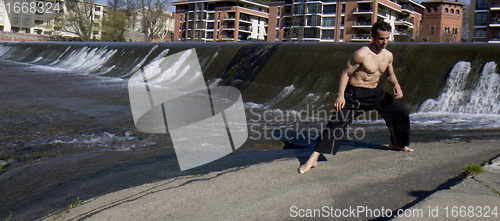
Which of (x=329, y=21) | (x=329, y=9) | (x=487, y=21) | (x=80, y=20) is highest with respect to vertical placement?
(x=329, y=9)

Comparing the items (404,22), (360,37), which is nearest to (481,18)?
(404,22)

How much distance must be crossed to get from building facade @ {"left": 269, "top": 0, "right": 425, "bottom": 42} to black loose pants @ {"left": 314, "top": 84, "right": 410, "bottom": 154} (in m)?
50.4

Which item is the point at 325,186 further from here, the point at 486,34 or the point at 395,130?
the point at 486,34

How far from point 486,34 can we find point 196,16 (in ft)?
166

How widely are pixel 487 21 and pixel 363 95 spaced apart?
63286mm

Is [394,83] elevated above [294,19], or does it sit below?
below

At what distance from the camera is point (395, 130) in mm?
4027

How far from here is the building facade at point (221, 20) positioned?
72.9 meters

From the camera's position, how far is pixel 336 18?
56500mm

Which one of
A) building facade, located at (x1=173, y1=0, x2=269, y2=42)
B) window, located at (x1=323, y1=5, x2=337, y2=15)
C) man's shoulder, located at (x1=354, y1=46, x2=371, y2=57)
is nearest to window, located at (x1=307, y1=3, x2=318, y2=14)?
window, located at (x1=323, y1=5, x2=337, y2=15)

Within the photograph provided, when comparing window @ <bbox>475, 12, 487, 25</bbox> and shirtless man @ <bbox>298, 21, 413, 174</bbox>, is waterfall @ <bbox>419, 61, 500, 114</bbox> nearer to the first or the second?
shirtless man @ <bbox>298, 21, 413, 174</bbox>

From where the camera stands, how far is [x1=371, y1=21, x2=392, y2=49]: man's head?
3.47 m

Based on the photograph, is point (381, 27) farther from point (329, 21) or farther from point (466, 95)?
point (329, 21)

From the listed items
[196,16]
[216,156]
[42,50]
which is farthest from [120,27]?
[216,156]
